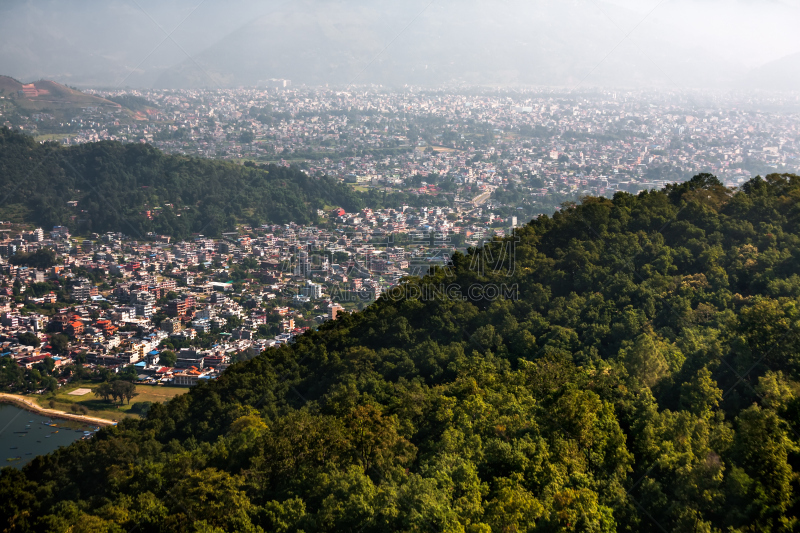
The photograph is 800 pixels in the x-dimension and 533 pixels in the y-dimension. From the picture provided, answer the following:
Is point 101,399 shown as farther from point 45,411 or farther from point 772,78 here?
point 772,78

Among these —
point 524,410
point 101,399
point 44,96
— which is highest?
point 44,96

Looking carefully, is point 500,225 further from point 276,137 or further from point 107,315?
point 276,137

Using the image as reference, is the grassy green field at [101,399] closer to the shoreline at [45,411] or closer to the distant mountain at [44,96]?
the shoreline at [45,411]

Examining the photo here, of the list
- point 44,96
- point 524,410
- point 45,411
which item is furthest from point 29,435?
point 44,96

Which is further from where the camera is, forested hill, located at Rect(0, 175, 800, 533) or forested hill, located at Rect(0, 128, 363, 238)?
forested hill, located at Rect(0, 128, 363, 238)

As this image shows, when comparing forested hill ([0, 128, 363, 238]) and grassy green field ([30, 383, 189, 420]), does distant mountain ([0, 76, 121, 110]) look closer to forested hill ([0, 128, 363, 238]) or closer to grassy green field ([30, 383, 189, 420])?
forested hill ([0, 128, 363, 238])

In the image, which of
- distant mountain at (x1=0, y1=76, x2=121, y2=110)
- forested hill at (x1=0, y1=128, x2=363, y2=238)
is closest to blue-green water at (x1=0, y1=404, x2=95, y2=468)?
forested hill at (x1=0, y1=128, x2=363, y2=238)
